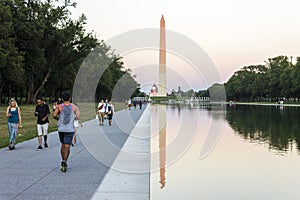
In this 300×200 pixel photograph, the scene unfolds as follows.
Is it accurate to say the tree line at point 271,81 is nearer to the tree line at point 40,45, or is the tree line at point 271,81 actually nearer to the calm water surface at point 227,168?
the tree line at point 40,45

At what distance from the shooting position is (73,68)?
192ft

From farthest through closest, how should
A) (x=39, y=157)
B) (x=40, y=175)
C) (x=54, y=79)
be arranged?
(x=54, y=79) < (x=39, y=157) < (x=40, y=175)

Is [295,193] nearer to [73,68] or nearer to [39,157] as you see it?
[39,157]

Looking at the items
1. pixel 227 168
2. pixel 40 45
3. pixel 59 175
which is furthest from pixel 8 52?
pixel 59 175

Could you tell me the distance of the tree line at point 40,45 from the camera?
40812 millimetres

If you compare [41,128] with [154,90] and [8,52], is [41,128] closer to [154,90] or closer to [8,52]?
[8,52]

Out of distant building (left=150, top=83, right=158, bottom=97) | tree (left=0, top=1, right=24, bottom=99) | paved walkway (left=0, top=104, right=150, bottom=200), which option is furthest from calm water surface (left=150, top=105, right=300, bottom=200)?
distant building (left=150, top=83, right=158, bottom=97)

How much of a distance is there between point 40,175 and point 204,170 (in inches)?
181

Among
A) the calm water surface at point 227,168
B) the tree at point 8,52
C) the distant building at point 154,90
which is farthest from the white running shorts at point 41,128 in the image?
the distant building at point 154,90

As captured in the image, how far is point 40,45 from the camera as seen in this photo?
50531 mm

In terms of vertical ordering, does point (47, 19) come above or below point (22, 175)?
above

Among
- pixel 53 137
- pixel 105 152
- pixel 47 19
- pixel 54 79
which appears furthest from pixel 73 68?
pixel 105 152

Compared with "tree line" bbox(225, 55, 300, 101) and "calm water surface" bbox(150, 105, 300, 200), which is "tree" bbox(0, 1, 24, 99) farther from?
"tree line" bbox(225, 55, 300, 101)

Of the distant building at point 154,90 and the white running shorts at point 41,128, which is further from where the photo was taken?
the distant building at point 154,90
